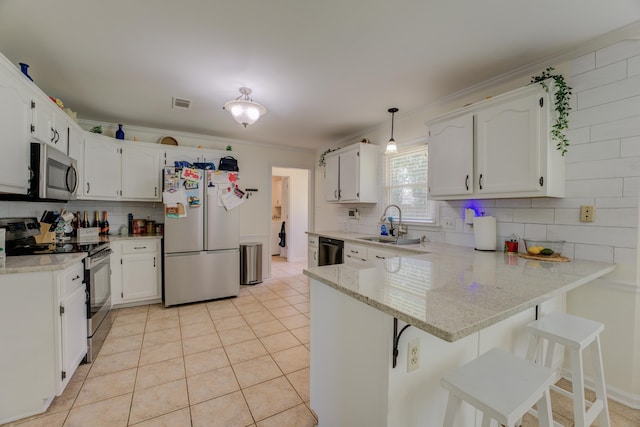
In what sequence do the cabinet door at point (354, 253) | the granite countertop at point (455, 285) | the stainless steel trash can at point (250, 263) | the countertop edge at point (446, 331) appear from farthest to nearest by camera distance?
1. the stainless steel trash can at point (250, 263)
2. the cabinet door at point (354, 253)
3. the granite countertop at point (455, 285)
4. the countertop edge at point (446, 331)

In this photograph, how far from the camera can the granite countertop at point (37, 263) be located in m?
1.59

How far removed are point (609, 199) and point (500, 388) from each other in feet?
5.64

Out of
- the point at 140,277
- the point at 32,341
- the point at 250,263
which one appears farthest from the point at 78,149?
the point at 250,263

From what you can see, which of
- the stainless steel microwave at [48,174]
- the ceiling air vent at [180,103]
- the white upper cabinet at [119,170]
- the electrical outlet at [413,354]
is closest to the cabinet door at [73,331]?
the stainless steel microwave at [48,174]

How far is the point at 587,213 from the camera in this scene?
6.34ft

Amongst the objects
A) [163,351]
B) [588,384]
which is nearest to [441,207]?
[588,384]

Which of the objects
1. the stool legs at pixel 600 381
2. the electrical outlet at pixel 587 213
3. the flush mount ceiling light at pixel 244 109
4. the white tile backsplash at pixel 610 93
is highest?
the flush mount ceiling light at pixel 244 109

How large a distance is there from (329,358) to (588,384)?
196 cm

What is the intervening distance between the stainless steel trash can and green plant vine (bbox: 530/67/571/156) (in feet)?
13.0

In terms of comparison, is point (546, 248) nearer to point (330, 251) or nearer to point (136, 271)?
point (330, 251)

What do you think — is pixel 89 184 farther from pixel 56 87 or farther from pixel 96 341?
pixel 96 341

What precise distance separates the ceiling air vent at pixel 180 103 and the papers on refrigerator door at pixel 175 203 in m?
1.00

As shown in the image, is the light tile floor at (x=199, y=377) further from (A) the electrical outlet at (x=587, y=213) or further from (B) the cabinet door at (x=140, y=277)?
(A) the electrical outlet at (x=587, y=213)

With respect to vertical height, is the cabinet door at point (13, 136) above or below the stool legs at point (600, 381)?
above
